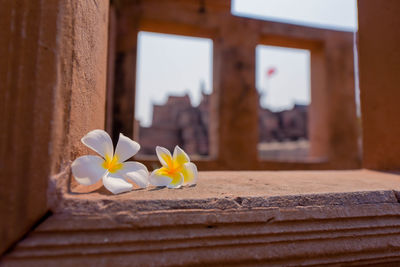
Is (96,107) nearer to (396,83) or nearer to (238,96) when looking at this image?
(396,83)

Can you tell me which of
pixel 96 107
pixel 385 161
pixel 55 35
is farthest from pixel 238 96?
pixel 55 35

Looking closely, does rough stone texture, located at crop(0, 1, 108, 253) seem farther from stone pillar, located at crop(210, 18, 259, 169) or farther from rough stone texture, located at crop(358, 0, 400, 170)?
stone pillar, located at crop(210, 18, 259, 169)

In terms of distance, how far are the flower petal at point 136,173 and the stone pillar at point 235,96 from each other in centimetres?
426

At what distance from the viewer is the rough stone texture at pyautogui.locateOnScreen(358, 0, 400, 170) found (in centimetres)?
185

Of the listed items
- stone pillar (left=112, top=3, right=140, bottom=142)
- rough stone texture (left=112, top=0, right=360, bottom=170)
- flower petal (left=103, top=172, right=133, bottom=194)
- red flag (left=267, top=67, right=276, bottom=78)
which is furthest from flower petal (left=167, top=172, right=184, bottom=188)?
red flag (left=267, top=67, right=276, bottom=78)

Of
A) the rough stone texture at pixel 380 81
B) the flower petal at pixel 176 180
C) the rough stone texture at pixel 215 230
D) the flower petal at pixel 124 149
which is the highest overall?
the rough stone texture at pixel 380 81

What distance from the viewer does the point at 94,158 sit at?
0.88 m

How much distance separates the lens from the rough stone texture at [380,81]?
1851 mm

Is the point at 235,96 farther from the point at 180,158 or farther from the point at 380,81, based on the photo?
the point at 180,158

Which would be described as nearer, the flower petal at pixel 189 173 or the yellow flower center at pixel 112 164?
the yellow flower center at pixel 112 164

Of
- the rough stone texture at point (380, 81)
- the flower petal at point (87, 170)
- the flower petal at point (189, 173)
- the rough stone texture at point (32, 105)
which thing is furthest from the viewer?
the rough stone texture at point (380, 81)

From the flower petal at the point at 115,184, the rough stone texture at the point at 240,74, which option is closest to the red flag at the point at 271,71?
the rough stone texture at the point at 240,74

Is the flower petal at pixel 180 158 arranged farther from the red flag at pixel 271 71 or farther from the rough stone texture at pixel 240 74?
the red flag at pixel 271 71

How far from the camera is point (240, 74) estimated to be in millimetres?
5445
